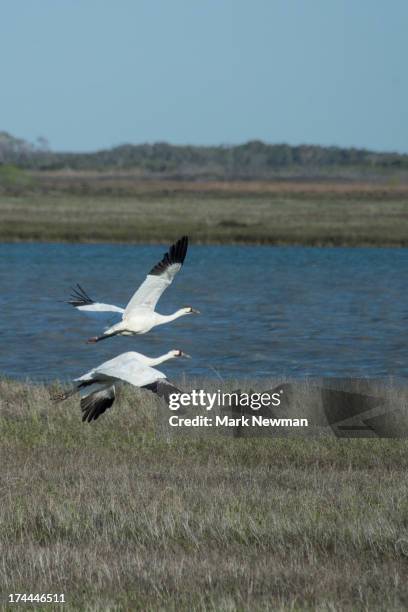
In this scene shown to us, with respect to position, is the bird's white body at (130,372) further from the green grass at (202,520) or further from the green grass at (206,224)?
the green grass at (206,224)

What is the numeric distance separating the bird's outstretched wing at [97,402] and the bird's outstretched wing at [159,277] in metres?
0.98

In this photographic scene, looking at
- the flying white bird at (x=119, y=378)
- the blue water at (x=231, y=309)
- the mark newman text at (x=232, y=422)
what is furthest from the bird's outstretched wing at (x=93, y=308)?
the blue water at (x=231, y=309)

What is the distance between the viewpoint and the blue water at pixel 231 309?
22.8 m

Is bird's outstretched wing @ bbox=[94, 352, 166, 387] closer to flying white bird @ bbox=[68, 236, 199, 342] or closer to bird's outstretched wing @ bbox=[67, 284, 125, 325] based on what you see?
flying white bird @ bbox=[68, 236, 199, 342]

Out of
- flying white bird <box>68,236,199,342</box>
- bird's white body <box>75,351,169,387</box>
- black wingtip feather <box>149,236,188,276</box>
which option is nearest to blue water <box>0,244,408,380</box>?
flying white bird <box>68,236,199,342</box>

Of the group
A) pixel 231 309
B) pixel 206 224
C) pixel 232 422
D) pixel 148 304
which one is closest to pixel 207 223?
pixel 206 224

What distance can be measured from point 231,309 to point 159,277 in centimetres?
2166

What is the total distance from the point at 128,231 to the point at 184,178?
393 feet

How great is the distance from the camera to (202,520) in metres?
9.13

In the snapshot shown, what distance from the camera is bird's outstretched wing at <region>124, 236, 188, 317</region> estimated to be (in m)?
11.8

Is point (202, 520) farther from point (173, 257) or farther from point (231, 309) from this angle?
point (231, 309)

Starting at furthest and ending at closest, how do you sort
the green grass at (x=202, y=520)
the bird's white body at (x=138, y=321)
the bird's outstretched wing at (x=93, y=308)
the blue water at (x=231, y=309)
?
the blue water at (x=231, y=309), the bird's outstretched wing at (x=93, y=308), the bird's white body at (x=138, y=321), the green grass at (x=202, y=520)

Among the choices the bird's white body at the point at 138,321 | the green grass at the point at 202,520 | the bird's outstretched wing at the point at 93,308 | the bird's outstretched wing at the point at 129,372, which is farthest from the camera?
the bird's outstretched wing at the point at 93,308

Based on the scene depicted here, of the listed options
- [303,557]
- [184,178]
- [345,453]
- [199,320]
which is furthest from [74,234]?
[184,178]
